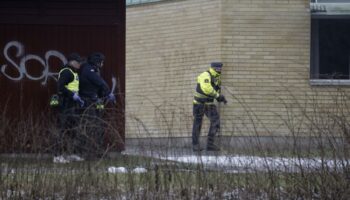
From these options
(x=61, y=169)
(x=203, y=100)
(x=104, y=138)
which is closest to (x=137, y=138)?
(x=104, y=138)

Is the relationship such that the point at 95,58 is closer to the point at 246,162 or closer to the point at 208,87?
the point at 208,87

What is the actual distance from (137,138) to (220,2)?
863 centimetres

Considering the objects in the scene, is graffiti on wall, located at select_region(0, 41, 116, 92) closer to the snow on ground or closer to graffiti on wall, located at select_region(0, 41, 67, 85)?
graffiti on wall, located at select_region(0, 41, 67, 85)

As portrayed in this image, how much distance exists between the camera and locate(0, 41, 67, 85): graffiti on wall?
47.2ft

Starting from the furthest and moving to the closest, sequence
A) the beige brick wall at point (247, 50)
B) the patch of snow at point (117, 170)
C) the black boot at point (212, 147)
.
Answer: the beige brick wall at point (247, 50) → the black boot at point (212, 147) → the patch of snow at point (117, 170)

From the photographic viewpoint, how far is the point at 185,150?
9609 millimetres

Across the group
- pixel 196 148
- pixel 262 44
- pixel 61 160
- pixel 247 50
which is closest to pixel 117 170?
pixel 61 160

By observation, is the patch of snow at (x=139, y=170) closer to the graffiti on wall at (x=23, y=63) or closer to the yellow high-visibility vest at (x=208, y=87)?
the graffiti on wall at (x=23, y=63)

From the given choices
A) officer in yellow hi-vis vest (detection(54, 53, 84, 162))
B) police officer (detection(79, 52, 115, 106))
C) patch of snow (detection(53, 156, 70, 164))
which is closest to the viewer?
patch of snow (detection(53, 156, 70, 164))

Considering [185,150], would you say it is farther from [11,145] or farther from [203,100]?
[203,100]

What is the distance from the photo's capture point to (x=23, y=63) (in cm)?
1443

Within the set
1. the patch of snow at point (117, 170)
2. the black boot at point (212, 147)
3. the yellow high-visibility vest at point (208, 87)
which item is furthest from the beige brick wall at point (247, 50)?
the patch of snow at point (117, 170)

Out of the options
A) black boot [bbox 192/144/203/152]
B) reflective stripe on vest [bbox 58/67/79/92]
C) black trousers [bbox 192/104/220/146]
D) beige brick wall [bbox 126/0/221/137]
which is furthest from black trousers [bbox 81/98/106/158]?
beige brick wall [bbox 126/0/221/137]

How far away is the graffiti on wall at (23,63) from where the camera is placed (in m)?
14.4
